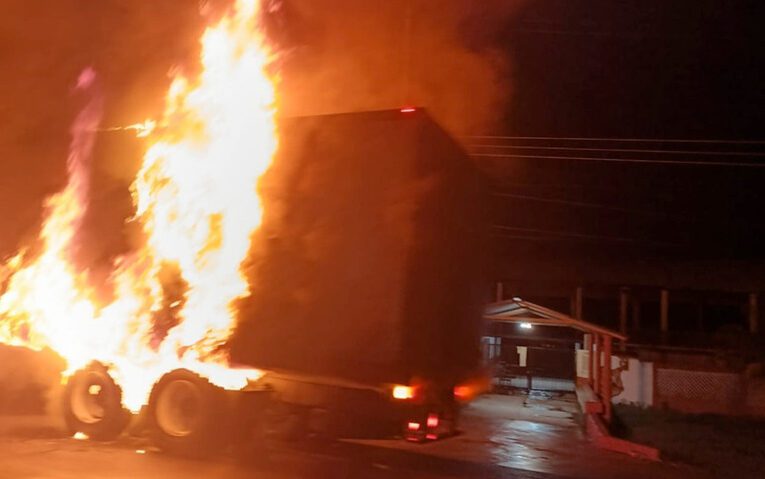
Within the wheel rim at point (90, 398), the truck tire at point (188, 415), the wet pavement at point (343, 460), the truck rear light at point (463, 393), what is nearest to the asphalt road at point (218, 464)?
the wet pavement at point (343, 460)

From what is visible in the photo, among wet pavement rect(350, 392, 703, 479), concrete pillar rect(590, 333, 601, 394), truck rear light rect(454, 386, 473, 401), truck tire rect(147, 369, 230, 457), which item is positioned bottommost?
wet pavement rect(350, 392, 703, 479)

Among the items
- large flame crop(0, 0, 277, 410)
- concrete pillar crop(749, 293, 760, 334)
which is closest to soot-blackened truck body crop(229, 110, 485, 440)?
large flame crop(0, 0, 277, 410)

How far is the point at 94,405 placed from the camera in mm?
10203

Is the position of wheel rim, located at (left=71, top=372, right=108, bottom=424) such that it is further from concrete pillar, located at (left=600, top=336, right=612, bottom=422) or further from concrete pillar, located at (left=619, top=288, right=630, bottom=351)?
concrete pillar, located at (left=619, top=288, right=630, bottom=351)

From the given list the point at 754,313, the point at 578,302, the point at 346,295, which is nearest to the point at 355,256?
the point at 346,295

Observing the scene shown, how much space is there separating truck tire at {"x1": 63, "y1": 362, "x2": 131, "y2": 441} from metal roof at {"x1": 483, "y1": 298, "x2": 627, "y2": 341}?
25.9ft

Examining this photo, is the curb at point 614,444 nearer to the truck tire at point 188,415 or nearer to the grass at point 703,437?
the grass at point 703,437

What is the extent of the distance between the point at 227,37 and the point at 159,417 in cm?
566

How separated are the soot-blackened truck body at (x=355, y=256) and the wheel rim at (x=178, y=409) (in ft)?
2.77

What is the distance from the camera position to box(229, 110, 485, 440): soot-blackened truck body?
324 inches

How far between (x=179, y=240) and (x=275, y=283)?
7.59 ft

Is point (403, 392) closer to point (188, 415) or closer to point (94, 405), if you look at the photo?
point (188, 415)

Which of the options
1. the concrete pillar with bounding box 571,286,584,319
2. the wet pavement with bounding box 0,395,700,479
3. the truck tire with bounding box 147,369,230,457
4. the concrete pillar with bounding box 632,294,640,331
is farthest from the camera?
the concrete pillar with bounding box 632,294,640,331

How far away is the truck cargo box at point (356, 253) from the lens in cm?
823
